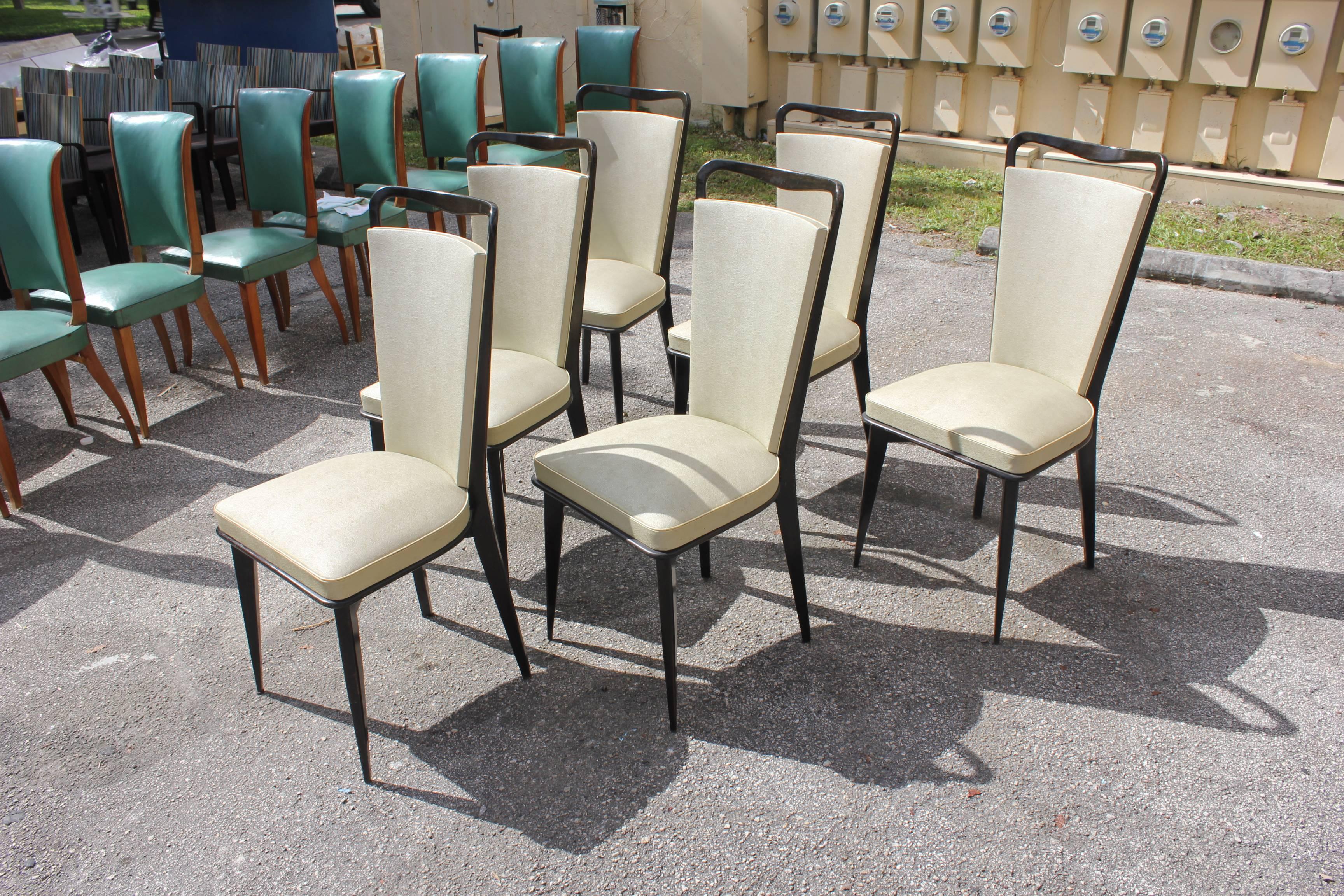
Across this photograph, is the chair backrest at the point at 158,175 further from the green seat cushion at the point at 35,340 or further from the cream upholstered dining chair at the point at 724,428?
the cream upholstered dining chair at the point at 724,428

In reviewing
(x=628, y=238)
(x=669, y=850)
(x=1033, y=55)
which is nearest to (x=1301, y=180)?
(x=1033, y=55)

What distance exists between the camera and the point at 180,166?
11.2 feet

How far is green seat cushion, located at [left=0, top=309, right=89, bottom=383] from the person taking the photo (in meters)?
2.90

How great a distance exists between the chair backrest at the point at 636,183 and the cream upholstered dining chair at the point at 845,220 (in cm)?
38

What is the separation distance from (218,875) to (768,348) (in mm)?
1455

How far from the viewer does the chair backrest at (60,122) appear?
488 centimetres

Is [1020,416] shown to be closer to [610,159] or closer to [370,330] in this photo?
[610,159]

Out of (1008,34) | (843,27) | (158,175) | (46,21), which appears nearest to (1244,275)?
(1008,34)

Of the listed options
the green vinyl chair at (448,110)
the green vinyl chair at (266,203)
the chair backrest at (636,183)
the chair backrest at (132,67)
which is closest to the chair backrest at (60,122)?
the chair backrest at (132,67)

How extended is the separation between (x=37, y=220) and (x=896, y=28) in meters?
5.02

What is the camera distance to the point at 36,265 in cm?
318

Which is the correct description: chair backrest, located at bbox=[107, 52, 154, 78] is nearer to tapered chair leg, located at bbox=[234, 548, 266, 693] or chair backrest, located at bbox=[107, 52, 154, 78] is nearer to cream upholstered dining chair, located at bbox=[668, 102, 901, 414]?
cream upholstered dining chair, located at bbox=[668, 102, 901, 414]

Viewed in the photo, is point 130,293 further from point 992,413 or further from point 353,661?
point 992,413

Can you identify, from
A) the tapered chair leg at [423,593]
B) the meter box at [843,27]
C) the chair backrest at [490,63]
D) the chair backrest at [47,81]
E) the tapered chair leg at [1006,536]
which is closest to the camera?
the tapered chair leg at [1006,536]
